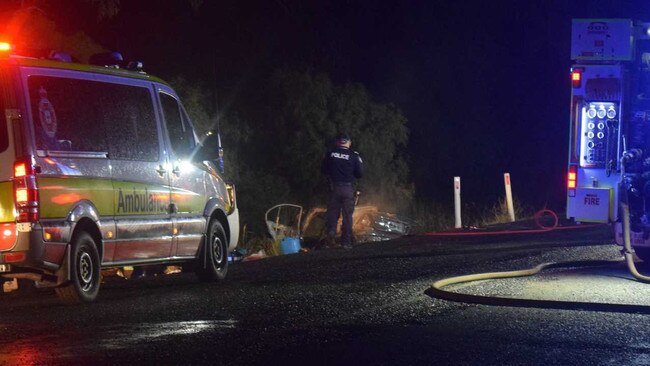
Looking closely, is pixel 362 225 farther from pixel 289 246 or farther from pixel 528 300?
pixel 528 300

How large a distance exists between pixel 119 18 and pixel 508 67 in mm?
16535

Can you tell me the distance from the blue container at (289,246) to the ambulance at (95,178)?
4.88 m

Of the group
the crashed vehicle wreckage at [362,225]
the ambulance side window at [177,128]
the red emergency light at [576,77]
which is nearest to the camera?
the ambulance side window at [177,128]

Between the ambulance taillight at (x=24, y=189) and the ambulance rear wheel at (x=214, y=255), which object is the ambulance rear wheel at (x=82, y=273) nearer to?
the ambulance taillight at (x=24, y=189)

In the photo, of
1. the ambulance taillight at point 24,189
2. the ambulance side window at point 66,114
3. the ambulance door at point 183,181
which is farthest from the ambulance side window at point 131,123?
the ambulance taillight at point 24,189

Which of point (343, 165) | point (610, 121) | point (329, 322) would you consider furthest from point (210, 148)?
point (343, 165)

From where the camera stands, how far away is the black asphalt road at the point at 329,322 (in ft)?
25.1

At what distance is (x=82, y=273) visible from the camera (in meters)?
10.8

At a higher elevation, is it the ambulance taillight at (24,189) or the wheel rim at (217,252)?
the ambulance taillight at (24,189)

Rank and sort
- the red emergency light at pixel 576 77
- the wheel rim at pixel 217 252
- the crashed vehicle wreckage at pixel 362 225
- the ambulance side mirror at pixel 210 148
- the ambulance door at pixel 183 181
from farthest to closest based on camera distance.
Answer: the crashed vehicle wreckage at pixel 362 225
the red emergency light at pixel 576 77
the wheel rim at pixel 217 252
the ambulance side mirror at pixel 210 148
the ambulance door at pixel 183 181

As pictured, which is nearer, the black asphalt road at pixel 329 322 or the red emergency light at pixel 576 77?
the black asphalt road at pixel 329 322

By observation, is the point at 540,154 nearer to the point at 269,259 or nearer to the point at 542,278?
the point at 269,259

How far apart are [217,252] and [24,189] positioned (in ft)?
12.0

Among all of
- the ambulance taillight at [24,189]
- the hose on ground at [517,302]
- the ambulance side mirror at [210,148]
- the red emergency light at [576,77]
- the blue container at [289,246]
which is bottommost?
the blue container at [289,246]
